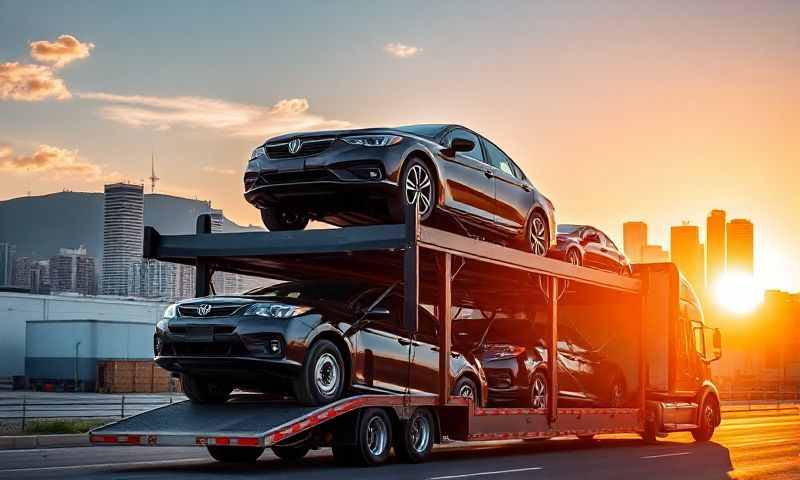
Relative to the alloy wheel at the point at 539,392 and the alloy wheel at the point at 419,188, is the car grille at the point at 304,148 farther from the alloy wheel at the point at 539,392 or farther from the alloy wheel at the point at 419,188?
the alloy wheel at the point at 539,392

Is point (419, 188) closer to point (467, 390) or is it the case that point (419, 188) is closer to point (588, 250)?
point (467, 390)

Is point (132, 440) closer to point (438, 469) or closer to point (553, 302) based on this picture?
point (438, 469)

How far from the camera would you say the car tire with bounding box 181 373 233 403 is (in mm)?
12867

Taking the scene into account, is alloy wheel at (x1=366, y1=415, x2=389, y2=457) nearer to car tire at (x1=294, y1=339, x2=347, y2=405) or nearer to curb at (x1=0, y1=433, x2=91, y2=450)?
car tire at (x1=294, y1=339, x2=347, y2=405)

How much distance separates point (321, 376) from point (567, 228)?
7722 millimetres

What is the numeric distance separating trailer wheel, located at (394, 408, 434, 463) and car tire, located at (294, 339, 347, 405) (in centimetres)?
134

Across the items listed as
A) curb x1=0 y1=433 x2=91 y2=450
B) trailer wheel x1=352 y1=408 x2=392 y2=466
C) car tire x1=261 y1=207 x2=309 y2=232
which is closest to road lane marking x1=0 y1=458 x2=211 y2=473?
trailer wheel x1=352 y1=408 x2=392 y2=466

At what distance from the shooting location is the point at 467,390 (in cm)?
1486

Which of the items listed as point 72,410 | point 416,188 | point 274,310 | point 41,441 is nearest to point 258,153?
A: point 416,188

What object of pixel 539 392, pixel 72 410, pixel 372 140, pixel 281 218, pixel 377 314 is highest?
pixel 372 140

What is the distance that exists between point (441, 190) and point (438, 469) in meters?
Result: 3.19

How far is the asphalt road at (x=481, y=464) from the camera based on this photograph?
12.3 meters

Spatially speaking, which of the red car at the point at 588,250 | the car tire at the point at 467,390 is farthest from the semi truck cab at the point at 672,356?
the car tire at the point at 467,390

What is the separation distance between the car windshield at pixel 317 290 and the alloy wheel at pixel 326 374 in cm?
90
